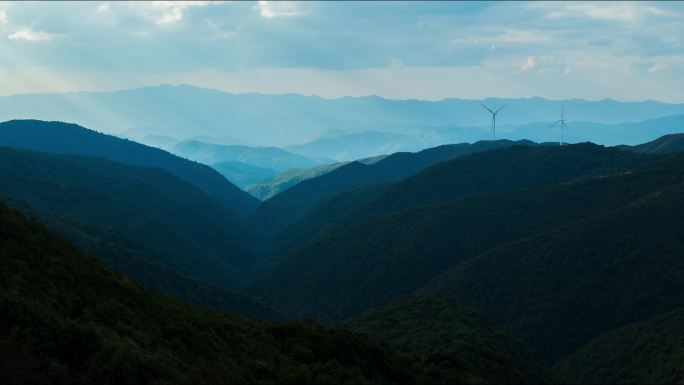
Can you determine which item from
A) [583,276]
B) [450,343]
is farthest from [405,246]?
[450,343]

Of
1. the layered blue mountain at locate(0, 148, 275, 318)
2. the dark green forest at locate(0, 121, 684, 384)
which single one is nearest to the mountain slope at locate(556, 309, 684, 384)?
the dark green forest at locate(0, 121, 684, 384)

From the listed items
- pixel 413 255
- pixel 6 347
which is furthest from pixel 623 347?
pixel 6 347

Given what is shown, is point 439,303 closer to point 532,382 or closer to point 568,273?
point 532,382

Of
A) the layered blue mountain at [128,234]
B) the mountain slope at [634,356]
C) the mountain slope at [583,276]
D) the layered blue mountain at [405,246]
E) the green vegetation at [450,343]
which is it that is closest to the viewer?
the green vegetation at [450,343]

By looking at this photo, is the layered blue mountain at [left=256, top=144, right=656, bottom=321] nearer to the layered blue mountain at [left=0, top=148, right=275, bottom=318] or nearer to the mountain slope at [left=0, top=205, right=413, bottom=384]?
the layered blue mountain at [left=0, top=148, right=275, bottom=318]

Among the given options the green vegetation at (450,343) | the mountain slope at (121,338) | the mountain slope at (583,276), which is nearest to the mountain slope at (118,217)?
the green vegetation at (450,343)

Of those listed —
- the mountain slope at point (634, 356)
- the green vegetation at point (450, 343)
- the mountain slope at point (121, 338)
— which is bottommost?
the mountain slope at point (634, 356)

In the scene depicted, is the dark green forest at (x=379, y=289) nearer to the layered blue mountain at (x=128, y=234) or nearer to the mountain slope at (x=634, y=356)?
the mountain slope at (x=634, y=356)
